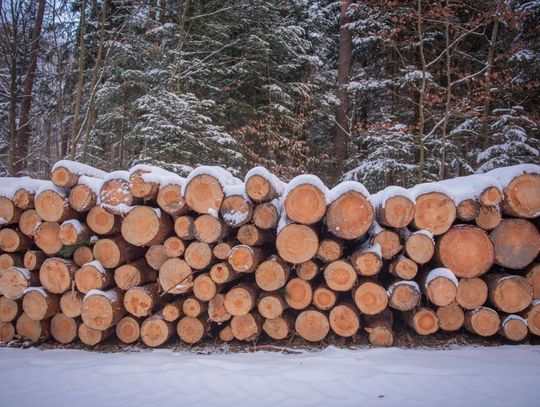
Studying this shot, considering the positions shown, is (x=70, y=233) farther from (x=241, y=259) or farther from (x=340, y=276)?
(x=340, y=276)

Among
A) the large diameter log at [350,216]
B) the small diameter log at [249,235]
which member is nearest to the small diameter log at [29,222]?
the small diameter log at [249,235]

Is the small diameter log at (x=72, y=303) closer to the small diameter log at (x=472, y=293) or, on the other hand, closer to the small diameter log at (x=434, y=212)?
the small diameter log at (x=434, y=212)

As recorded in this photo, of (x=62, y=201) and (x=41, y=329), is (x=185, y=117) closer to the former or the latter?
(x=62, y=201)

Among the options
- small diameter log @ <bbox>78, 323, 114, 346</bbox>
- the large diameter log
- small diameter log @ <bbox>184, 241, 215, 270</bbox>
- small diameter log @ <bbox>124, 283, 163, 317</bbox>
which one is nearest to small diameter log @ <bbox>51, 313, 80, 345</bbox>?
small diameter log @ <bbox>78, 323, 114, 346</bbox>

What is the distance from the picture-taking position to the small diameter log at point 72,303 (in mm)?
3508

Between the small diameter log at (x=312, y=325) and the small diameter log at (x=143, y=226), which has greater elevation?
the small diameter log at (x=143, y=226)

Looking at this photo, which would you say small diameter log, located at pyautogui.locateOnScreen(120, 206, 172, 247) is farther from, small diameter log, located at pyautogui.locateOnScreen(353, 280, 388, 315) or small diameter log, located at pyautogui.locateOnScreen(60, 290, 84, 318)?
small diameter log, located at pyautogui.locateOnScreen(353, 280, 388, 315)

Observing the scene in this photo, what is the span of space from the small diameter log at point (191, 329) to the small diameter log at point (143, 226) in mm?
923

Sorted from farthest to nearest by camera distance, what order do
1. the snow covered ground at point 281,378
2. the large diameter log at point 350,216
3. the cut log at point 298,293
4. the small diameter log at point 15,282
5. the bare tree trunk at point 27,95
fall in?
the bare tree trunk at point 27,95 < the small diameter log at point 15,282 < the cut log at point 298,293 < the large diameter log at point 350,216 < the snow covered ground at point 281,378

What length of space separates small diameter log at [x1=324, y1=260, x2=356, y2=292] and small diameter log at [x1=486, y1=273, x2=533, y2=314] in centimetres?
145

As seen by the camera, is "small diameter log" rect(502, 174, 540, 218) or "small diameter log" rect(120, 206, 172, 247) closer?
"small diameter log" rect(502, 174, 540, 218)

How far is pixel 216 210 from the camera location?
329 centimetres

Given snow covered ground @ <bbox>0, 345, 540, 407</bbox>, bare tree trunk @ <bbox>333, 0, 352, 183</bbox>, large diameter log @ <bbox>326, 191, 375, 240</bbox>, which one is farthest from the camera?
bare tree trunk @ <bbox>333, 0, 352, 183</bbox>

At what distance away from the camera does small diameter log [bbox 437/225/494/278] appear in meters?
3.22
